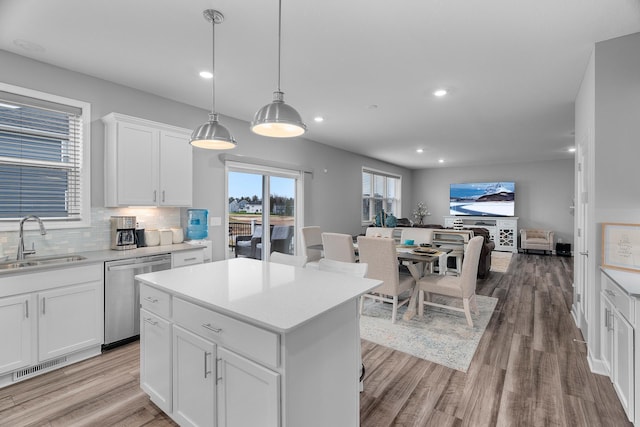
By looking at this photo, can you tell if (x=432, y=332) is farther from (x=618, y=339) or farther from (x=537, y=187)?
(x=537, y=187)

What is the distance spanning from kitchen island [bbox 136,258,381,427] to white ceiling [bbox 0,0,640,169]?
5.98 ft

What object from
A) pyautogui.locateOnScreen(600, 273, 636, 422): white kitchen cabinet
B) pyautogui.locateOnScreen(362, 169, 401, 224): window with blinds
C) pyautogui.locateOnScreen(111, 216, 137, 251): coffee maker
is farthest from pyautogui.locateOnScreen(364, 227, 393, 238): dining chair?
pyautogui.locateOnScreen(111, 216, 137, 251): coffee maker

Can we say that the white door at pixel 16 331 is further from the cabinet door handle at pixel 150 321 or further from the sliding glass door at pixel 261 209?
the sliding glass door at pixel 261 209

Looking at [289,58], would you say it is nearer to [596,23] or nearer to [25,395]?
[596,23]

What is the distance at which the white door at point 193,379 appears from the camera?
5.04 feet

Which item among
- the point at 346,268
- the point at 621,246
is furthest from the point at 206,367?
the point at 621,246

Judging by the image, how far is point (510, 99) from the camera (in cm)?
371

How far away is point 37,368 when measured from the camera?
243cm

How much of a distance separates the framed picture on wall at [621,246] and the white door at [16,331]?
175 inches

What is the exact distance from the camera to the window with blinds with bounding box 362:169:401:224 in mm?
7777

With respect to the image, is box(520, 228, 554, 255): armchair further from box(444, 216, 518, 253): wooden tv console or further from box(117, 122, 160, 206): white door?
Result: box(117, 122, 160, 206): white door

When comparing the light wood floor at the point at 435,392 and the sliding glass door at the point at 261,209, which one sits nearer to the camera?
the light wood floor at the point at 435,392

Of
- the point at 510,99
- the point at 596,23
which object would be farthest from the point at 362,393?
the point at 510,99

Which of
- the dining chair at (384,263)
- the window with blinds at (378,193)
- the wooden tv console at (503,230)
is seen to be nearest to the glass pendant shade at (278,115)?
the dining chair at (384,263)
